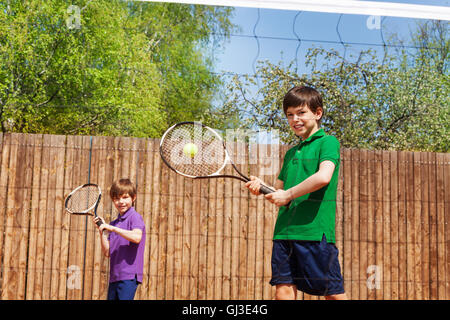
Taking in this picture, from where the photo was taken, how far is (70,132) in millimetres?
4676

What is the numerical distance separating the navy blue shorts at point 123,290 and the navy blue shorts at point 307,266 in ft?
3.07

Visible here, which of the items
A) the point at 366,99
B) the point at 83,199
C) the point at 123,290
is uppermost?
the point at 366,99

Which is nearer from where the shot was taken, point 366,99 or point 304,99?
point 304,99

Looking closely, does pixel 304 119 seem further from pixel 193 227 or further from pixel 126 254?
pixel 193 227

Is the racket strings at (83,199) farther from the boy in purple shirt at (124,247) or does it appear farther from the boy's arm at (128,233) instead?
the boy's arm at (128,233)

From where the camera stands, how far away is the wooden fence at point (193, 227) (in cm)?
418

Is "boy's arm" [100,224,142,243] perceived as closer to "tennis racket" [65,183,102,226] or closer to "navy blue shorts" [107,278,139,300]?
"navy blue shorts" [107,278,139,300]

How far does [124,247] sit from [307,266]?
3.87 ft

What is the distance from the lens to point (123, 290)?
9.38ft

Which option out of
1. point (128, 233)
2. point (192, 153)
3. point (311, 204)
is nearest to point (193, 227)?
point (192, 153)

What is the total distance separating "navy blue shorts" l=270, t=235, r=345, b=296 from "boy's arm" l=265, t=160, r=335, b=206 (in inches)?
8.8

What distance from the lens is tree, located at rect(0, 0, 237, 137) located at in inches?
183

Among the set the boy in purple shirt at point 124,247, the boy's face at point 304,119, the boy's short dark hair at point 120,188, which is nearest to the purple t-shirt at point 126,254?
the boy in purple shirt at point 124,247
